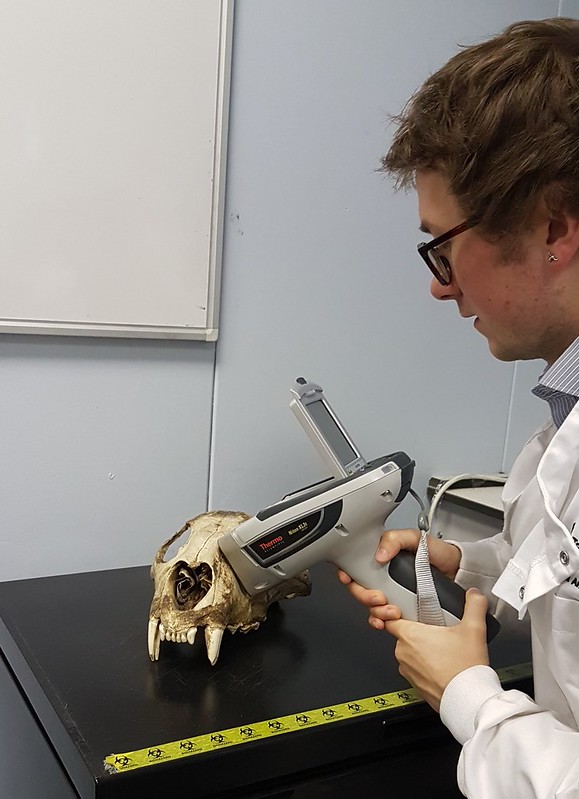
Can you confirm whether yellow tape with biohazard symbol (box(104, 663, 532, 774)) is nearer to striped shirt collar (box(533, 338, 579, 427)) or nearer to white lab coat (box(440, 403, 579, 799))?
white lab coat (box(440, 403, 579, 799))

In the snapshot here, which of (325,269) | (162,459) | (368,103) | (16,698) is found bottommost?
(16,698)

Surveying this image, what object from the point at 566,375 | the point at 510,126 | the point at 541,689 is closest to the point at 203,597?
the point at 541,689

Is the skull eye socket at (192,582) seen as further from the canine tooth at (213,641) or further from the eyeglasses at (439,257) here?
the eyeglasses at (439,257)

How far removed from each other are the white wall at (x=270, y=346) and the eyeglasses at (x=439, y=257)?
0.51m

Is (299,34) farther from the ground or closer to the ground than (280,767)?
farther from the ground

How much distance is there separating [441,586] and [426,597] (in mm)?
26

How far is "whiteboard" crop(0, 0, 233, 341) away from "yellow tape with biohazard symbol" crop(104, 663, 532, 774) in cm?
66

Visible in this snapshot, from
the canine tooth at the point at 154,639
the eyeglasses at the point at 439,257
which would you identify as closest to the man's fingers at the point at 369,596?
the canine tooth at the point at 154,639

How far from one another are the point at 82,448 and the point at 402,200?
77 cm

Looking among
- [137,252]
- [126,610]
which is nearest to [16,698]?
[126,610]

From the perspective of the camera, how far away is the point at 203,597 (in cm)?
91

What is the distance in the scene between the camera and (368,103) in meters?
1.34

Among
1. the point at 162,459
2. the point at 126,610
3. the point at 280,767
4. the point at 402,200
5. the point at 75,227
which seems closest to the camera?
the point at 280,767

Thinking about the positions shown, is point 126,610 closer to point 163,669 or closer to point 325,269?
point 163,669
